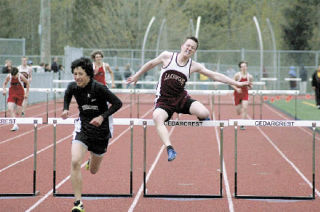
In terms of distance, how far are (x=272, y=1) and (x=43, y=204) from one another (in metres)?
57.9

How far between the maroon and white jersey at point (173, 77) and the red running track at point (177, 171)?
4.44 feet

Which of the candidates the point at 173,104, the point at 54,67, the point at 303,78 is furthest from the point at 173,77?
the point at 303,78

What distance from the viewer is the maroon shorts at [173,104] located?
794 cm

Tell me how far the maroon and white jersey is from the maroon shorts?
0.07 metres

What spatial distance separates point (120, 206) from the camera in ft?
24.3

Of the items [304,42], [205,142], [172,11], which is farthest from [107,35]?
[205,142]

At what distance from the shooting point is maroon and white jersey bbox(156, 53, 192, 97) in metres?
7.89

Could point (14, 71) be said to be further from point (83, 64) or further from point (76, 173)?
point (76, 173)

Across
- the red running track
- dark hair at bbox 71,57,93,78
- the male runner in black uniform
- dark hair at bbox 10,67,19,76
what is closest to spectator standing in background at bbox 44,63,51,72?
dark hair at bbox 10,67,19,76

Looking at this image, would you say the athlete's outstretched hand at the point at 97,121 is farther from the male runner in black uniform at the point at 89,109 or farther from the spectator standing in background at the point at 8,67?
the spectator standing in background at the point at 8,67

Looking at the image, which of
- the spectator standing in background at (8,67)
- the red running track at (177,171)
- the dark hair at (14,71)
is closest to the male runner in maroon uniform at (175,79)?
the red running track at (177,171)

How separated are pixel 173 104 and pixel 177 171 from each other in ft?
7.99

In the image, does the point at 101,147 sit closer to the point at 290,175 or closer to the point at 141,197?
the point at 141,197

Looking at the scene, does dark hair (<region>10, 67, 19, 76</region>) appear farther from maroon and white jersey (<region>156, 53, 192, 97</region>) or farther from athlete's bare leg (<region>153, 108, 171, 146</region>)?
athlete's bare leg (<region>153, 108, 171, 146</region>)
